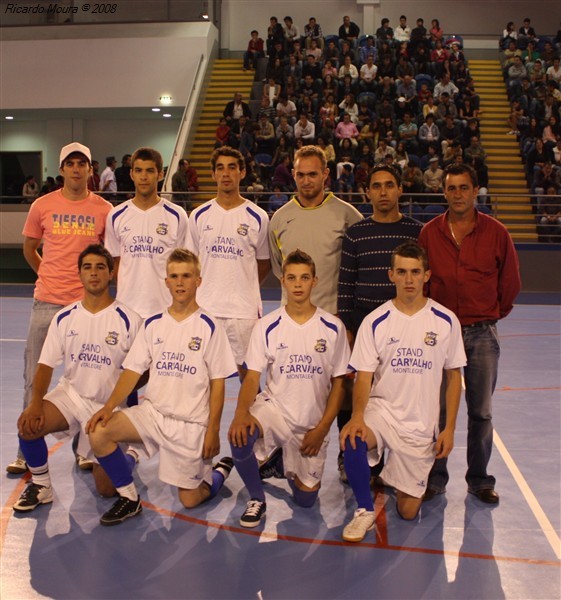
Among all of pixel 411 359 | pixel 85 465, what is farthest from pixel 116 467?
pixel 411 359

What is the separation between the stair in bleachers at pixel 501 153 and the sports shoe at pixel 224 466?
38.3 feet

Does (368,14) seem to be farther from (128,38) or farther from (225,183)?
(225,183)

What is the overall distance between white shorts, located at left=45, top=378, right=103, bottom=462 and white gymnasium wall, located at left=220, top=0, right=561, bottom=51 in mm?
18987

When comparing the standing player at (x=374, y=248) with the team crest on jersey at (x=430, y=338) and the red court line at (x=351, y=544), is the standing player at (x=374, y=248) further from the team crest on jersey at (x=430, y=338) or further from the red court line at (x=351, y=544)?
the red court line at (x=351, y=544)

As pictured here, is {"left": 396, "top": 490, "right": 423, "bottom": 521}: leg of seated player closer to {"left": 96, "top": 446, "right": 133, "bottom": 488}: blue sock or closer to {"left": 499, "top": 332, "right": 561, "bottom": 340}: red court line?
{"left": 96, "top": 446, "right": 133, "bottom": 488}: blue sock

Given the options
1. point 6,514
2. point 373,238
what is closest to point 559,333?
point 373,238

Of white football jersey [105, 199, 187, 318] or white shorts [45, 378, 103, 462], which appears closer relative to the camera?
white shorts [45, 378, 103, 462]

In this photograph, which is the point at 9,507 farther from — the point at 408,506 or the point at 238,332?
the point at 408,506

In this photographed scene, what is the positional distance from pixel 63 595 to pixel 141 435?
101 cm

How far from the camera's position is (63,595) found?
327 centimetres

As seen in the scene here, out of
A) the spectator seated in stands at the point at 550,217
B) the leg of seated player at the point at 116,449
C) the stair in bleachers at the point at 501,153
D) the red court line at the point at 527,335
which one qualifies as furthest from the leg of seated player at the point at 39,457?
the stair in bleachers at the point at 501,153

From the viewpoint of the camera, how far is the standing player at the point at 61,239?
479 centimetres

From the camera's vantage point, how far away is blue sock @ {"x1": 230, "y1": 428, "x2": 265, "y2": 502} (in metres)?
4.04
